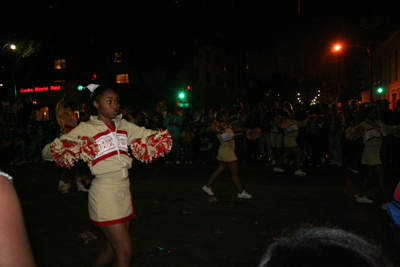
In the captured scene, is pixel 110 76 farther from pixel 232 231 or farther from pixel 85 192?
pixel 232 231

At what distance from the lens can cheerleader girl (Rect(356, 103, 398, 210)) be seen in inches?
241

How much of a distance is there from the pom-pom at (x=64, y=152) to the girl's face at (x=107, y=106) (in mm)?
408

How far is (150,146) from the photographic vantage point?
3508 mm

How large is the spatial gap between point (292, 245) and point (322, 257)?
9.4 inches

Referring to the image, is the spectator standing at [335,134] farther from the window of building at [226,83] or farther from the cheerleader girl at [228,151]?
the window of building at [226,83]

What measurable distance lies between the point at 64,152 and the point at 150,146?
0.85 m

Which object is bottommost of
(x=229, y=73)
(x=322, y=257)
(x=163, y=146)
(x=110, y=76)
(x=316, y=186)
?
(x=316, y=186)

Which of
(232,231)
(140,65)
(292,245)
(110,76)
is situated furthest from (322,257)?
(110,76)

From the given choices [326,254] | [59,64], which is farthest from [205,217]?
[59,64]

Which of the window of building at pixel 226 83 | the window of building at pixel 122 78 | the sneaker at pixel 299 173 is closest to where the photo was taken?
the sneaker at pixel 299 173

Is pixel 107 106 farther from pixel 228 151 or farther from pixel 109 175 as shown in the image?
pixel 228 151

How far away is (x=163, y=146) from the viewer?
11.7ft

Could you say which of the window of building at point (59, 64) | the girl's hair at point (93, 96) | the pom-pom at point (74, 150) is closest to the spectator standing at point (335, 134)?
the girl's hair at point (93, 96)

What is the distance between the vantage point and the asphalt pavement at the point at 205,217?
434 cm
